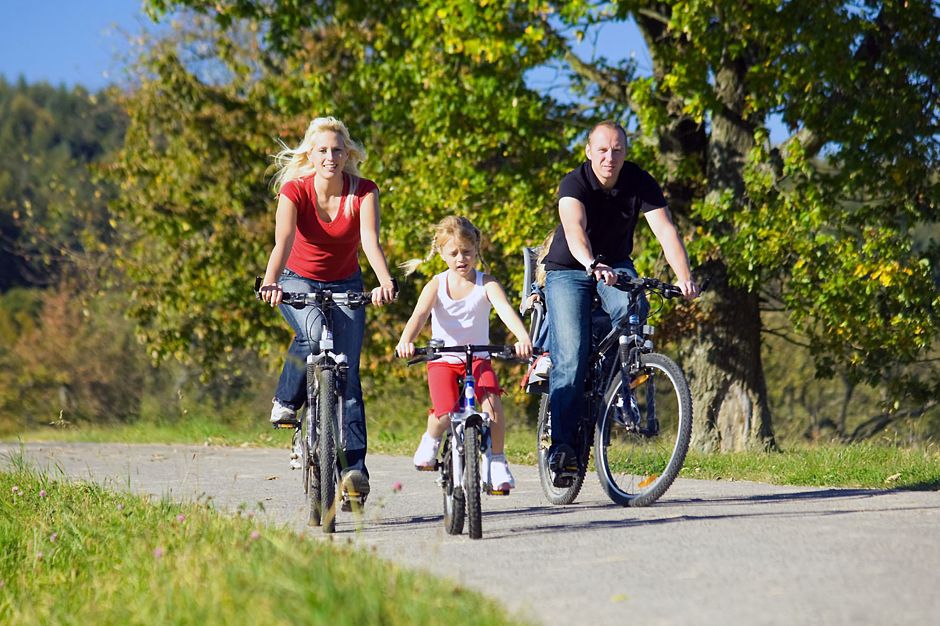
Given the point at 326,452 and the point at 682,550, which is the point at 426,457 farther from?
the point at 682,550

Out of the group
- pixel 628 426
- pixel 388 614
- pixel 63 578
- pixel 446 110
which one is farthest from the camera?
pixel 446 110

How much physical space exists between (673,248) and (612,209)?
1.30ft

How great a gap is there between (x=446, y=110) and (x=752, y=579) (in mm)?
9852

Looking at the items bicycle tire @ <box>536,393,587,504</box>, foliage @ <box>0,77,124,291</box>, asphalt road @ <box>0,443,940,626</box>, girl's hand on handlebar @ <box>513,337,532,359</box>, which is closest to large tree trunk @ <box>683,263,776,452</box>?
asphalt road @ <box>0,443,940,626</box>

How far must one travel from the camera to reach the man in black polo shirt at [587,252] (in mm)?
6852

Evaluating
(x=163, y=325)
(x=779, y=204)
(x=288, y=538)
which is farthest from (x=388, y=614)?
(x=163, y=325)

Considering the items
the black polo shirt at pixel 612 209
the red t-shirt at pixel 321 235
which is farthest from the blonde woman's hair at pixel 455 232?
the black polo shirt at pixel 612 209

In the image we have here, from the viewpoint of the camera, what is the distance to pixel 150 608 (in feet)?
15.3

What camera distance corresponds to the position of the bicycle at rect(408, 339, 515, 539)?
581 centimetres

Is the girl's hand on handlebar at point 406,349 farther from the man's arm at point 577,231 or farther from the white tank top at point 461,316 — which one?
the man's arm at point 577,231

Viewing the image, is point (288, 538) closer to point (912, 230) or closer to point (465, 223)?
point (465, 223)

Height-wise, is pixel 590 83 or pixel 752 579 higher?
pixel 590 83

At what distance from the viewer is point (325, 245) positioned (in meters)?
6.81

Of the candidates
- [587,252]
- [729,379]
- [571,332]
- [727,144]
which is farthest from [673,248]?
[729,379]
